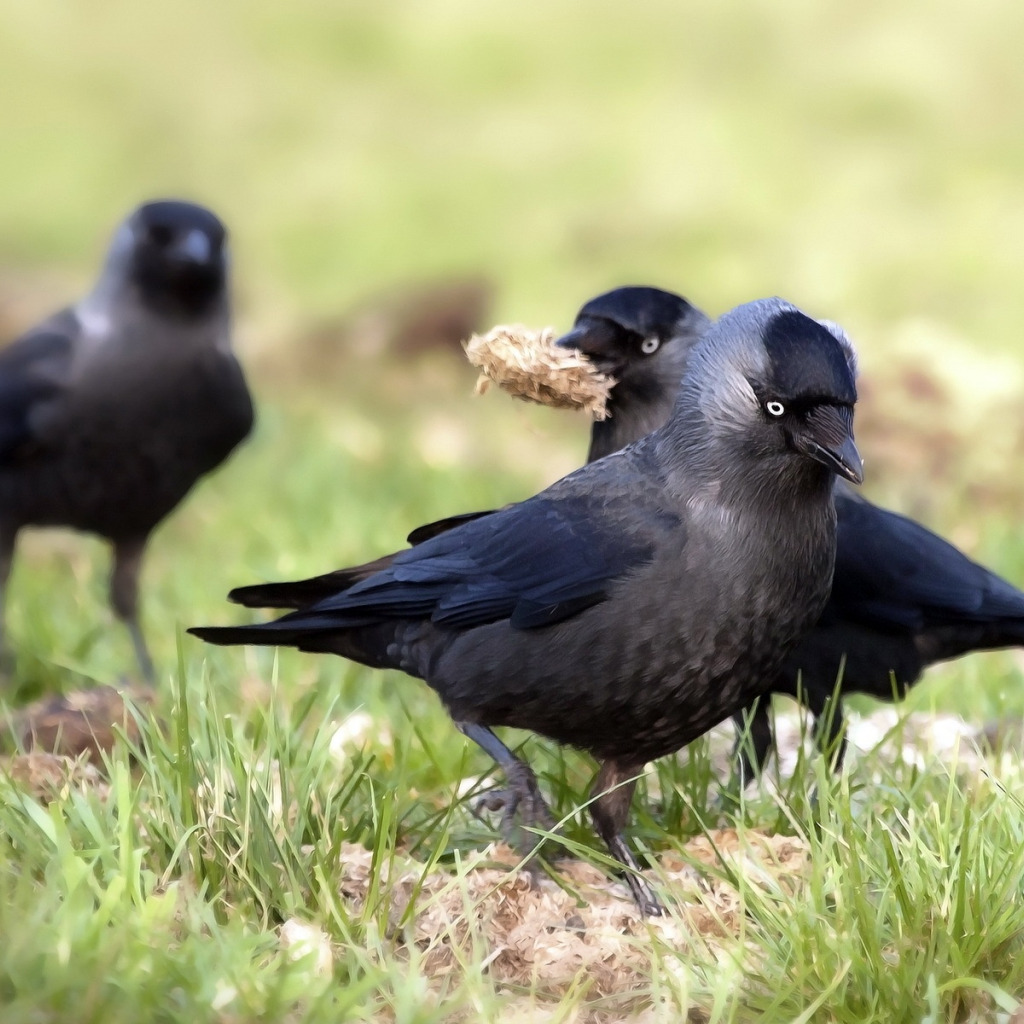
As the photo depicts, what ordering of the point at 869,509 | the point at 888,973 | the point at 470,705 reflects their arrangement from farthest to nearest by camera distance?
the point at 869,509 < the point at 470,705 < the point at 888,973

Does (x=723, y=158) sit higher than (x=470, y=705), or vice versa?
(x=723, y=158)

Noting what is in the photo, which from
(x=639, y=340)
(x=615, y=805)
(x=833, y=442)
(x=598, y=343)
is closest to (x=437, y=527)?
(x=598, y=343)

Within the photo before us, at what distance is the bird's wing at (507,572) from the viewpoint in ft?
11.0

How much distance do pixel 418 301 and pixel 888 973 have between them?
992 cm

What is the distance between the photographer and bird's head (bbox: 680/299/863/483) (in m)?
3.11

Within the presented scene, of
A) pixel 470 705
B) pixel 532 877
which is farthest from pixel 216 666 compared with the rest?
pixel 532 877

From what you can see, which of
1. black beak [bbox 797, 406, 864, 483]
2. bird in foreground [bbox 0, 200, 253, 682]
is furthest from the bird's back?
black beak [bbox 797, 406, 864, 483]

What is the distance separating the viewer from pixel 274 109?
568 inches

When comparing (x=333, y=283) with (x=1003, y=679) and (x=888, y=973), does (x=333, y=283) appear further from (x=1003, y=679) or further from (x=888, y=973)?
(x=888, y=973)

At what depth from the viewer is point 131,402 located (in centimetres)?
565

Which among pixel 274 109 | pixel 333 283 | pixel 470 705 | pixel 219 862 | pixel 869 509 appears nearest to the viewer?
pixel 219 862

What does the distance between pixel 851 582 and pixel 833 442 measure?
1.14 m

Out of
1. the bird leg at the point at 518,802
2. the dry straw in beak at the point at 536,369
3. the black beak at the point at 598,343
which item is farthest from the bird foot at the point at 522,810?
the black beak at the point at 598,343

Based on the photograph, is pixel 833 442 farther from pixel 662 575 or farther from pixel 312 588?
pixel 312 588
